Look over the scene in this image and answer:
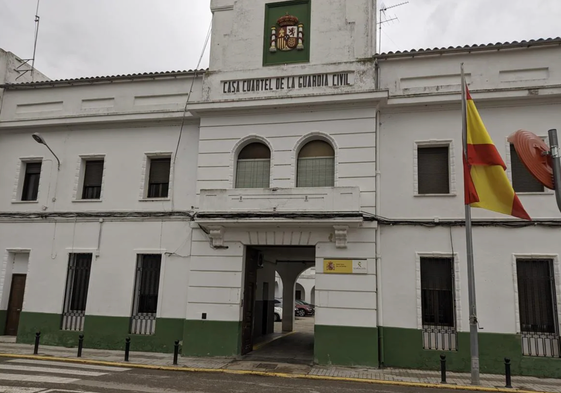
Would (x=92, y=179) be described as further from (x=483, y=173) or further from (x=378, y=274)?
(x=483, y=173)

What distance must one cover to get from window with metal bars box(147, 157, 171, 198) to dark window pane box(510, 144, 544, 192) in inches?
410

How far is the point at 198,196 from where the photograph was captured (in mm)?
13992

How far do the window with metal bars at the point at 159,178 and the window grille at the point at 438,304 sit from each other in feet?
27.5

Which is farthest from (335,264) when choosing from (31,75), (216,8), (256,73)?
(31,75)

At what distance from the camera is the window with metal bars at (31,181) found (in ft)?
53.4

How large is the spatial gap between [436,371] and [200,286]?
22.4 ft

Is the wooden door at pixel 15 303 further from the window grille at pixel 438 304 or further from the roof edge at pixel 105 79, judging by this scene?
the window grille at pixel 438 304

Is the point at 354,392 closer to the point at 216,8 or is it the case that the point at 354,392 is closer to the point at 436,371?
the point at 436,371

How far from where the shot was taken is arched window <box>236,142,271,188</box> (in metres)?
14.0

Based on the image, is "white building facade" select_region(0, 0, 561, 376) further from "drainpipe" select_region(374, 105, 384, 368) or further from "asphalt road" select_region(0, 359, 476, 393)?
"asphalt road" select_region(0, 359, 476, 393)

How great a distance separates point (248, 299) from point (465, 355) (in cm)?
623

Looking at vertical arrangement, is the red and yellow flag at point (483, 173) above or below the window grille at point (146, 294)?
above

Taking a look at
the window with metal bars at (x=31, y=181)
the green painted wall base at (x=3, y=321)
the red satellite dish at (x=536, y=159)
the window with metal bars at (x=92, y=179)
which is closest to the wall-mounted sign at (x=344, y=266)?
the red satellite dish at (x=536, y=159)

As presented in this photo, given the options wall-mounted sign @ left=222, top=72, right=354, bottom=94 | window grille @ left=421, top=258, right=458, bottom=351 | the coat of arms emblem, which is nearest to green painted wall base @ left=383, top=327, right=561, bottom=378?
window grille @ left=421, top=258, right=458, bottom=351
